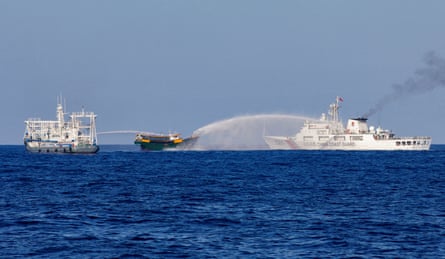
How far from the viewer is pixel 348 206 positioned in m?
41.1

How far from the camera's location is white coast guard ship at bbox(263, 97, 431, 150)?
6880 inches

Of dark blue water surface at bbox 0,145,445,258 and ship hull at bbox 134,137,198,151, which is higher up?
ship hull at bbox 134,137,198,151

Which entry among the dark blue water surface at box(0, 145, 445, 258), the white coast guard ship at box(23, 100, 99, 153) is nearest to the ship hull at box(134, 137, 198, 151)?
the white coast guard ship at box(23, 100, 99, 153)

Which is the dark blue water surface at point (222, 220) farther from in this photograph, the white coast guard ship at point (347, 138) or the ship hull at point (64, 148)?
the white coast guard ship at point (347, 138)

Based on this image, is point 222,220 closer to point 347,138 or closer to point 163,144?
point 163,144

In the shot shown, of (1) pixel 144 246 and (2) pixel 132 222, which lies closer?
(1) pixel 144 246

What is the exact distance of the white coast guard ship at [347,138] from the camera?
573 feet

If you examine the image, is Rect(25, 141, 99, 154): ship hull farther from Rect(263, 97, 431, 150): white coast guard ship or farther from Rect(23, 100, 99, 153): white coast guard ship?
Rect(263, 97, 431, 150): white coast guard ship

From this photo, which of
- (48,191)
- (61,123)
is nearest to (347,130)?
(61,123)

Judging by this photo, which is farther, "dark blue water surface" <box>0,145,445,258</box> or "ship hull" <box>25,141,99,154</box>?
"ship hull" <box>25,141,99,154</box>

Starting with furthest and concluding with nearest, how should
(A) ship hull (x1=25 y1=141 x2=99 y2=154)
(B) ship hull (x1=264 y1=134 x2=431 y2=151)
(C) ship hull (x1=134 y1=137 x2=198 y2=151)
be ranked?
(B) ship hull (x1=264 y1=134 x2=431 y2=151) → (C) ship hull (x1=134 y1=137 x2=198 y2=151) → (A) ship hull (x1=25 y1=141 x2=99 y2=154)

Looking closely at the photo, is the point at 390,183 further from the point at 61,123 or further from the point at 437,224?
the point at 61,123

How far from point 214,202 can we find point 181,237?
13.7 m

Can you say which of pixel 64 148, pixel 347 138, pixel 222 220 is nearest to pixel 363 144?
pixel 347 138
